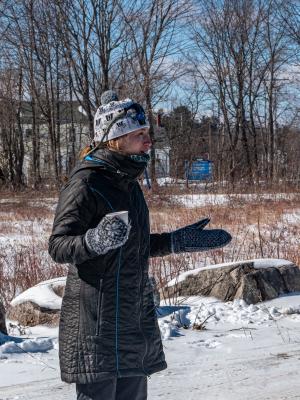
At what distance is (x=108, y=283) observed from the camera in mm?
2213

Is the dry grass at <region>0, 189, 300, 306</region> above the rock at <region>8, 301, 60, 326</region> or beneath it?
above

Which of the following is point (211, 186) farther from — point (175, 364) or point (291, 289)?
point (175, 364)

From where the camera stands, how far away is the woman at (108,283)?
7.22ft

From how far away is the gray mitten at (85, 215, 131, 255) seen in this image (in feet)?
6.56

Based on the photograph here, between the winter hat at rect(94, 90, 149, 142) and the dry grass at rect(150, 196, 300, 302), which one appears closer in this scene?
the winter hat at rect(94, 90, 149, 142)

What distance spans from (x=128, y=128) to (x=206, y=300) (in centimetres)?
333

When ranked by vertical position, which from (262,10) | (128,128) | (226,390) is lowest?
(226,390)

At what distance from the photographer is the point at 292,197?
15.3 m

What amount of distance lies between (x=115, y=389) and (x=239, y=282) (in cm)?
330

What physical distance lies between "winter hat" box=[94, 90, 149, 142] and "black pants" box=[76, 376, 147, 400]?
93cm

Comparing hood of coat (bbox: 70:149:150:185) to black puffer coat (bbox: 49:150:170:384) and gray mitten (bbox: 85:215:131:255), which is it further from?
gray mitten (bbox: 85:215:131:255)

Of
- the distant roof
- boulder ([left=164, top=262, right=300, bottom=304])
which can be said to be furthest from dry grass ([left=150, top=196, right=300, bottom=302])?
the distant roof

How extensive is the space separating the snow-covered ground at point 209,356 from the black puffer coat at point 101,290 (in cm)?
118

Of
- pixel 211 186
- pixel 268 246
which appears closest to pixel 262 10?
pixel 211 186
